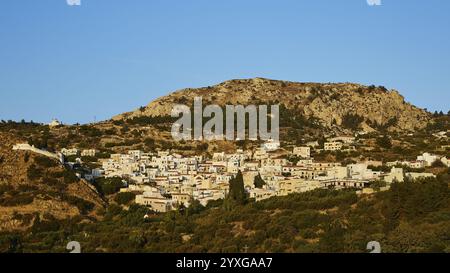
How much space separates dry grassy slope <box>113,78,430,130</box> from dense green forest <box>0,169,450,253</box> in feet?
155

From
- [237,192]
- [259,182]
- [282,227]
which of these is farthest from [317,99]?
[282,227]

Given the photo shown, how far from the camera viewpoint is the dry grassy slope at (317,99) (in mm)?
94312

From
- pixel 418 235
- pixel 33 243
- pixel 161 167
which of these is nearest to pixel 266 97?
pixel 161 167

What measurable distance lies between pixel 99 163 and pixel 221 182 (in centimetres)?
1378

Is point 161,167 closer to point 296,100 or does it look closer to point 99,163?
point 99,163

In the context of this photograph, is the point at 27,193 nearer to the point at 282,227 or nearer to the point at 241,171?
the point at 241,171

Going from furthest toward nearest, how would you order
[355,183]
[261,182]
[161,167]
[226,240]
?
[161,167], [261,182], [355,183], [226,240]

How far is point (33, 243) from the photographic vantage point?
41.2 m

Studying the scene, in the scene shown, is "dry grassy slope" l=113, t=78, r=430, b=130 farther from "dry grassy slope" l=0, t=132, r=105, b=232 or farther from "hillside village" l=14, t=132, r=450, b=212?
"dry grassy slope" l=0, t=132, r=105, b=232

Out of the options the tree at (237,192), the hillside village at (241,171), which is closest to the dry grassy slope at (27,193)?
the hillside village at (241,171)

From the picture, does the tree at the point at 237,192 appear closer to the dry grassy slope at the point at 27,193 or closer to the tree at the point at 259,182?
the tree at the point at 259,182

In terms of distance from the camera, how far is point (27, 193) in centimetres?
5075

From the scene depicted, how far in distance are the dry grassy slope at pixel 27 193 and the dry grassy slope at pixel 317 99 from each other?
40140 millimetres

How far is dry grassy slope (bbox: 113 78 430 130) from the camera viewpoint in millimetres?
94312
